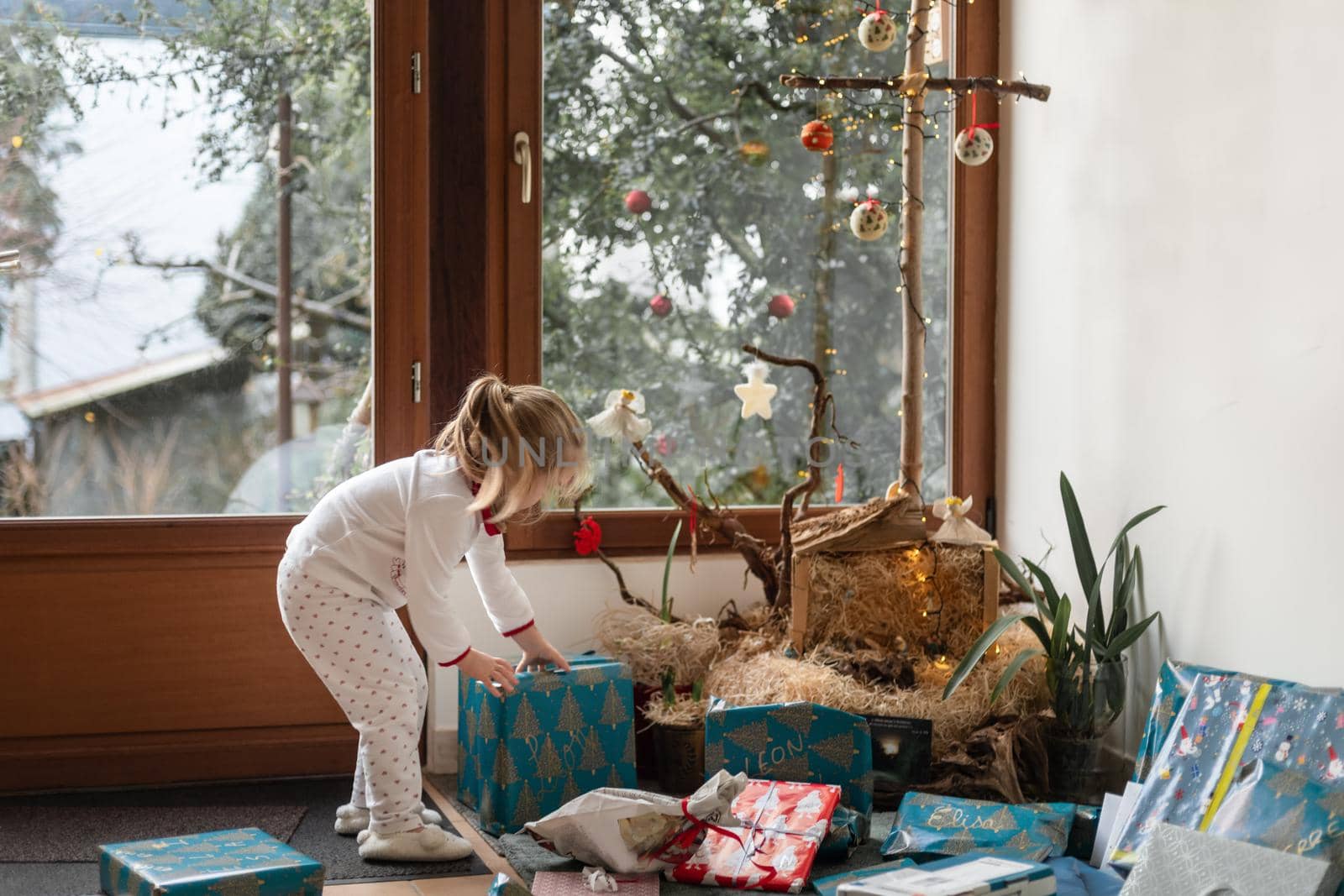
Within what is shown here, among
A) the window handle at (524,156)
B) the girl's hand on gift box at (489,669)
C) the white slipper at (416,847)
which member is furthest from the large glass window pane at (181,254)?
the white slipper at (416,847)

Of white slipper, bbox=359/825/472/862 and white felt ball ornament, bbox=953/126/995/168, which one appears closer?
white slipper, bbox=359/825/472/862

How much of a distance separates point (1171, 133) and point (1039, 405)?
0.77 meters

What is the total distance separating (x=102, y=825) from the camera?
2.56 meters

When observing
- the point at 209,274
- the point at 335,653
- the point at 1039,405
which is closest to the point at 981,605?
the point at 1039,405

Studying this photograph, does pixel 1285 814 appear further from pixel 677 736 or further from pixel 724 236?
pixel 724 236

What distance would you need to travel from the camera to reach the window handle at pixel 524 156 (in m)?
3.09

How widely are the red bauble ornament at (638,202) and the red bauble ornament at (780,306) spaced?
40 centimetres

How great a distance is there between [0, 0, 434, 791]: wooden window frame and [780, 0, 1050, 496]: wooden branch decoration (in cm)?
96

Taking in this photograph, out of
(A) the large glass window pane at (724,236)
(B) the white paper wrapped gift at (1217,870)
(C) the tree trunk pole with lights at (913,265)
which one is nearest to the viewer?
(B) the white paper wrapped gift at (1217,870)

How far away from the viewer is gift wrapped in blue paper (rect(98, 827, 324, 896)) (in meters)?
1.88

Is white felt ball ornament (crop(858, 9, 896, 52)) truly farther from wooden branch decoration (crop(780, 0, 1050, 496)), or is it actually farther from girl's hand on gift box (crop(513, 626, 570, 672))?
girl's hand on gift box (crop(513, 626, 570, 672))

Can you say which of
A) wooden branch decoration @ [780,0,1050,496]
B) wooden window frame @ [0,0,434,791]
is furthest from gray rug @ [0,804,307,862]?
wooden branch decoration @ [780,0,1050,496]

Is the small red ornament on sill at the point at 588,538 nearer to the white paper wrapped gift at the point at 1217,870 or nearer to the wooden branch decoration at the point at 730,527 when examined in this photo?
the wooden branch decoration at the point at 730,527

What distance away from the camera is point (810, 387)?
10.9ft
